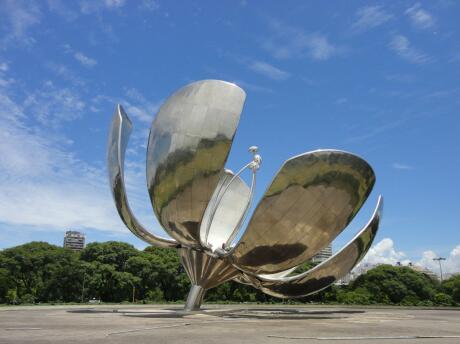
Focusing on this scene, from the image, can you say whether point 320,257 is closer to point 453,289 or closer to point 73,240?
point 453,289

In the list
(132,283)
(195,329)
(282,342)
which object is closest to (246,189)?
(195,329)

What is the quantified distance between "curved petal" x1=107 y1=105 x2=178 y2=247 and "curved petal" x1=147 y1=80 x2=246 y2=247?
91cm

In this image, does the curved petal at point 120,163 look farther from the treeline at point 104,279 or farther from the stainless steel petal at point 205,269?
the treeline at point 104,279

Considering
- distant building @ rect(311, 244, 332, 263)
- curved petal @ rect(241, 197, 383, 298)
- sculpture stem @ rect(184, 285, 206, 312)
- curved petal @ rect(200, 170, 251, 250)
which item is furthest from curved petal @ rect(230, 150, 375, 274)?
curved petal @ rect(200, 170, 251, 250)

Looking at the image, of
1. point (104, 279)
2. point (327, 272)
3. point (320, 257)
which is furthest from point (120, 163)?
point (320, 257)

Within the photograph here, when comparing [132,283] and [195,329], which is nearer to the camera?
[195,329]

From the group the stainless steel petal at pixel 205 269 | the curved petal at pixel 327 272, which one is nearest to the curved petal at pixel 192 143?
the stainless steel petal at pixel 205 269

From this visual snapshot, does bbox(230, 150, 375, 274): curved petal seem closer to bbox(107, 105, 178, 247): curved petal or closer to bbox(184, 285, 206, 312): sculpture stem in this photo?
bbox(184, 285, 206, 312): sculpture stem

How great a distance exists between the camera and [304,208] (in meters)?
11.9

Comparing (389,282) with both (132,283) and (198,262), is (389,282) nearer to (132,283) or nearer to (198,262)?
(132,283)

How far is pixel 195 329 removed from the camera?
32.4ft

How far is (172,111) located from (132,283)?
27.0 m

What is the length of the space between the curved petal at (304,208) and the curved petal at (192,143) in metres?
1.98

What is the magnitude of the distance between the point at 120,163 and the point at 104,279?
26.6 metres
